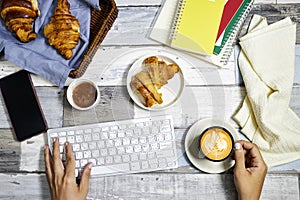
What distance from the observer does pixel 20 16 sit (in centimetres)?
104

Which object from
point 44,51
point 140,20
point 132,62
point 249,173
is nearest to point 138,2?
point 140,20

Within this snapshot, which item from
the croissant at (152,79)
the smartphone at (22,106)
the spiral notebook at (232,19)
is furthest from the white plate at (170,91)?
the smartphone at (22,106)

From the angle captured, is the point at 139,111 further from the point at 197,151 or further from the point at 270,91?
the point at 270,91

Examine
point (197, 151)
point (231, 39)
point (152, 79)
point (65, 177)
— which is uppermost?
point (231, 39)

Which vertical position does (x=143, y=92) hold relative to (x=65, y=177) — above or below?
above

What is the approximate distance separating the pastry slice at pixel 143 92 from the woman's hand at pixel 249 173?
0.75ft

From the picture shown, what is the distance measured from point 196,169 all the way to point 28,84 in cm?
47

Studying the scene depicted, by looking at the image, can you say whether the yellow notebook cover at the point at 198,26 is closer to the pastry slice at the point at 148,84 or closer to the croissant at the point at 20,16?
the pastry slice at the point at 148,84

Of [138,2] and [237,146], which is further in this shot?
[138,2]

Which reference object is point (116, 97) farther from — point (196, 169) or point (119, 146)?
point (196, 169)

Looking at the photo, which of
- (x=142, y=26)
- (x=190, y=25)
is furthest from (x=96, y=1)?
(x=190, y=25)

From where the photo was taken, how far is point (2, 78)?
109cm

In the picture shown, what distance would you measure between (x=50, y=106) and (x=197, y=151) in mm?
391

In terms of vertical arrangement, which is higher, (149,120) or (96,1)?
(96,1)
